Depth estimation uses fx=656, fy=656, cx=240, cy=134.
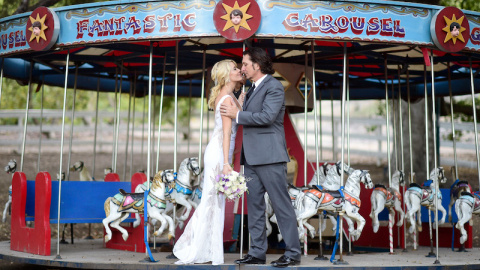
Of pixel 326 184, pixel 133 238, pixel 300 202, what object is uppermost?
pixel 326 184

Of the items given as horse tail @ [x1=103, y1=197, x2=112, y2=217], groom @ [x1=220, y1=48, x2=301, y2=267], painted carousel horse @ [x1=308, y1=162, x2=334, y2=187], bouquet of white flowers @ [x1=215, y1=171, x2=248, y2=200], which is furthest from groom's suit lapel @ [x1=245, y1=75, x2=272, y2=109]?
horse tail @ [x1=103, y1=197, x2=112, y2=217]

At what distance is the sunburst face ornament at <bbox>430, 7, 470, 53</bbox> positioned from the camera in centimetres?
788

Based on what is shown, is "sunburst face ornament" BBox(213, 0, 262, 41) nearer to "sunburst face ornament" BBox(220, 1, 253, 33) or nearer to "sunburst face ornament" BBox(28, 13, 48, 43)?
"sunburst face ornament" BBox(220, 1, 253, 33)

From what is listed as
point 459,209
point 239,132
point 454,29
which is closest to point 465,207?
point 459,209

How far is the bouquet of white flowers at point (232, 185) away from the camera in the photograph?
6676 millimetres

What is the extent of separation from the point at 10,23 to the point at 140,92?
5.80 metres

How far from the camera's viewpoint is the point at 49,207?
8.55m

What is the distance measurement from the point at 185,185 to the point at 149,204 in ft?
3.04

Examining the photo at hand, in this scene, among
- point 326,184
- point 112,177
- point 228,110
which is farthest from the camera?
point 112,177

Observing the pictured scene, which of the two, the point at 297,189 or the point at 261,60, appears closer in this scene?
the point at 261,60

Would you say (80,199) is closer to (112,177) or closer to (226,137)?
(112,177)

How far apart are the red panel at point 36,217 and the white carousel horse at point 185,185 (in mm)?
1600

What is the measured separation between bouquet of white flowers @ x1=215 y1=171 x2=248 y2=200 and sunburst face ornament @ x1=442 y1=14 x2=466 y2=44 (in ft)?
10.4

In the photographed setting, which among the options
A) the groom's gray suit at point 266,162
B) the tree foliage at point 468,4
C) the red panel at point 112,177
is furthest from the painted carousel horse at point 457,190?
the tree foliage at point 468,4
